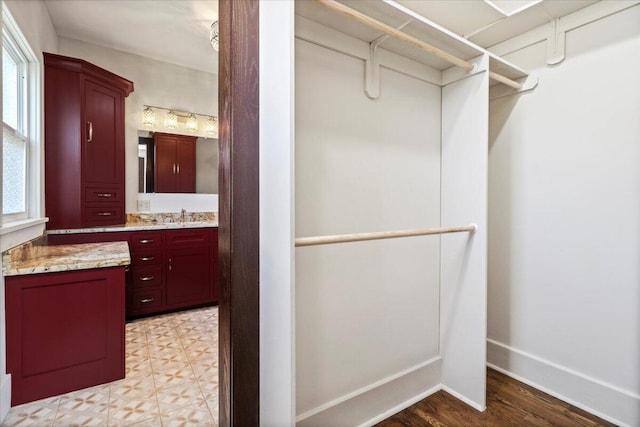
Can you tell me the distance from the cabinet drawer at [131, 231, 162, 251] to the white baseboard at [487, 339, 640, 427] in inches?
123

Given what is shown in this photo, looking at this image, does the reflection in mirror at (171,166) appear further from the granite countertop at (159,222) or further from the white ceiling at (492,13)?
the white ceiling at (492,13)

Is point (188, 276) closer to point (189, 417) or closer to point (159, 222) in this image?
point (159, 222)

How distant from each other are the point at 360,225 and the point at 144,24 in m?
2.99

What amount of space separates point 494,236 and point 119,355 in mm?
2720

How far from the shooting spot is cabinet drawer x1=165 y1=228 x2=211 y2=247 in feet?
10.5

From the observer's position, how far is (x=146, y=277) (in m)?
3.10

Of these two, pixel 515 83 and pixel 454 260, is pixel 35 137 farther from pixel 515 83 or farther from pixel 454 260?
pixel 515 83

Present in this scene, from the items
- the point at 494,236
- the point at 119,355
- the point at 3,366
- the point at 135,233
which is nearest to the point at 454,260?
the point at 494,236

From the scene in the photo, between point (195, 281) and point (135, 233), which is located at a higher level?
point (135, 233)

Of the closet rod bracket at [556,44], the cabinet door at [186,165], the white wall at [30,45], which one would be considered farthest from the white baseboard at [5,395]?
the closet rod bracket at [556,44]

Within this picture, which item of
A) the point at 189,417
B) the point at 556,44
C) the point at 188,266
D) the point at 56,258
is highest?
the point at 556,44

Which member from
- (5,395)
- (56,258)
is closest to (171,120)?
(56,258)

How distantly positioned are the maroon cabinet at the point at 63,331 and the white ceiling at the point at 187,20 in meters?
2.00

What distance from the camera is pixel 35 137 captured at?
8.12 ft
